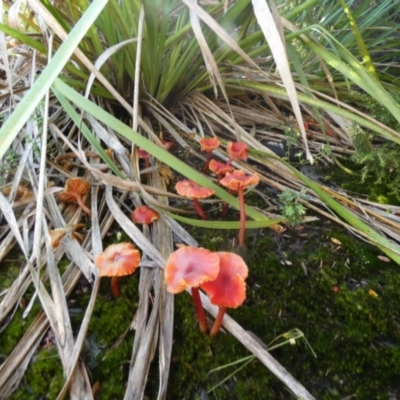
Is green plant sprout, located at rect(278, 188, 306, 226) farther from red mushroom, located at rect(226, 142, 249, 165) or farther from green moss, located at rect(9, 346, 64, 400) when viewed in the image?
green moss, located at rect(9, 346, 64, 400)

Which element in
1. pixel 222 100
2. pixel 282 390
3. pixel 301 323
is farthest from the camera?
pixel 222 100

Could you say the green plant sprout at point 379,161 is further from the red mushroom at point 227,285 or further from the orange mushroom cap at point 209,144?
the red mushroom at point 227,285

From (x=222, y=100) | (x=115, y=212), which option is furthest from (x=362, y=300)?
(x=222, y=100)

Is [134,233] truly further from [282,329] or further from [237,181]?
[282,329]

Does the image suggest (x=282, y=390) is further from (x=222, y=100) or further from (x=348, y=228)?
(x=222, y=100)

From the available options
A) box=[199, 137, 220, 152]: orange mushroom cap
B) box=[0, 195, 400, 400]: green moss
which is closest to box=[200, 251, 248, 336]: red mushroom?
box=[0, 195, 400, 400]: green moss

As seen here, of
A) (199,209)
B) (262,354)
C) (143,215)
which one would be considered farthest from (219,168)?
(262,354)

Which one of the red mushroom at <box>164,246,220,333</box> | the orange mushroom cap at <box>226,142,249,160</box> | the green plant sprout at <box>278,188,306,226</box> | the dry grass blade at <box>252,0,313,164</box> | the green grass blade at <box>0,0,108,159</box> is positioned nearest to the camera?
the green grass blade at <box>0,0,108,159</box>
